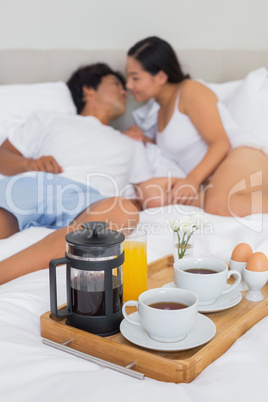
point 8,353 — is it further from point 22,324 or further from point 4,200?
point 4,200

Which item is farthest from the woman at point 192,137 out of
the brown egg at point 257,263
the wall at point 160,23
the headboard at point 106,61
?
the brown egg at point 257,263

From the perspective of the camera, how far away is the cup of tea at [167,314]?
735 mm

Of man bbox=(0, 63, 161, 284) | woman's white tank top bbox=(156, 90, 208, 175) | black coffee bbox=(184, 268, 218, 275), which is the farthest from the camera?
woman's white tank top bbox=(156, 90, 208, 175)

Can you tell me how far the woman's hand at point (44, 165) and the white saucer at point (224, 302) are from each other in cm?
95

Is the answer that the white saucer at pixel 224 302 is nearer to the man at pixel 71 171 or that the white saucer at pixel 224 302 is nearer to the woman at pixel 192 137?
the man at pixel 71 171

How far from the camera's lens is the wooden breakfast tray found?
71 cm

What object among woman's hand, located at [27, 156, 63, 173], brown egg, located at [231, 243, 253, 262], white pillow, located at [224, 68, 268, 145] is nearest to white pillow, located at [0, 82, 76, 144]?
woman's hand, located at [27, 156, 63, 173]

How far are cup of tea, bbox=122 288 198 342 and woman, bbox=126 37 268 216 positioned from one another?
Answer: 906mm

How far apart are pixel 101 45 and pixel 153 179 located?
3.12 feet

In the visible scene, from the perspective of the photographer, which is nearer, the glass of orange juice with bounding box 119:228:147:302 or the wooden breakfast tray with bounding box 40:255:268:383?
the wooden breakfast tray with bounding box 40:255:268:383

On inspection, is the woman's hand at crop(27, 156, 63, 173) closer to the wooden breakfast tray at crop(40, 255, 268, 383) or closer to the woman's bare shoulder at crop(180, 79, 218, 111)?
the woman's bare shoulder at crop(180, 79, 218, 111)

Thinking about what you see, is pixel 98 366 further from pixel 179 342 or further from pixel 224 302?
pixel 224 302

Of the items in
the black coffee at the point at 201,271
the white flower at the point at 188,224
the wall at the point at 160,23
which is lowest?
the black coffee at the point at 201,271

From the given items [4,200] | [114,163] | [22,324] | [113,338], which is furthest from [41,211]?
[113,338]
